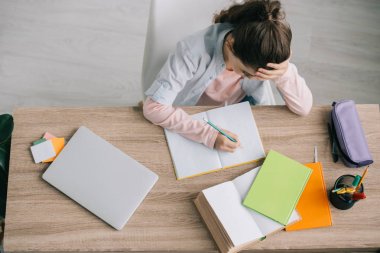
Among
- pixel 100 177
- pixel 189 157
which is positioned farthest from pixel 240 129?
pixel 100 177

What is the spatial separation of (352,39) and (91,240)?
189 cm

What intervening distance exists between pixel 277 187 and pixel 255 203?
0.09m

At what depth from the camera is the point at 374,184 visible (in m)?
1.32

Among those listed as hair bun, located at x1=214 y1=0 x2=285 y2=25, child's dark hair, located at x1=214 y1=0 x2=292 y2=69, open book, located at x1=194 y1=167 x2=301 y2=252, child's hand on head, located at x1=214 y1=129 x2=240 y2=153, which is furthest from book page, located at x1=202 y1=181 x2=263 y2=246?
hair bun, located at x1=214 y1=0 x2=285 y2=25

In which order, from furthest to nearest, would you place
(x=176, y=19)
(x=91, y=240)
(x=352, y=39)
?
(x=352, y=39) → (x=176, y=19) → (x=91, y=240)

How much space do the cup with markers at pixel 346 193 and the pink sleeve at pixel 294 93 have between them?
249mm

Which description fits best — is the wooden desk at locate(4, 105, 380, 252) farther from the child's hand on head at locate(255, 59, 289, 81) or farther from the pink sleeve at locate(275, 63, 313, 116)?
the child's hand on head at locate(255, 59, 289, 81)

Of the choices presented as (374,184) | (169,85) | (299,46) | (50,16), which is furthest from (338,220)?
(50,16)

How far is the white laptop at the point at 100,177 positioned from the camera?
1225 mm

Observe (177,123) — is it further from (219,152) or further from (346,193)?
(346,193)

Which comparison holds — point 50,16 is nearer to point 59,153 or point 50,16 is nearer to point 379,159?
point 59,153

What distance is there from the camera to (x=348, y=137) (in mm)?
1337

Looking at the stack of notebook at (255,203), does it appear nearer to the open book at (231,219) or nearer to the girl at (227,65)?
the open book at (231,219)

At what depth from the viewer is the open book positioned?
118cm
